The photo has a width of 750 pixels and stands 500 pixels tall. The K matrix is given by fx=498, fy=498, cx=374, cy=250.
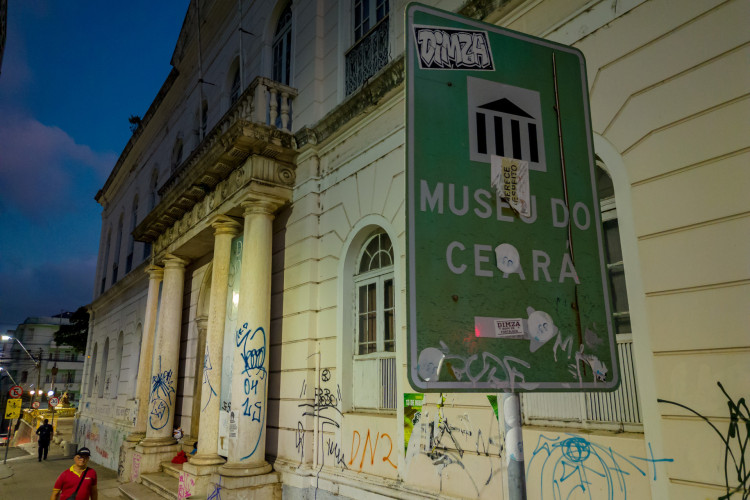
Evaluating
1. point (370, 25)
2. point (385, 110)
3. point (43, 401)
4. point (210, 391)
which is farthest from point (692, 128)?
point (43, 401)

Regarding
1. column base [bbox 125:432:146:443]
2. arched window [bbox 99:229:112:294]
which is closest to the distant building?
arched window [bbox 99:229:112:294]

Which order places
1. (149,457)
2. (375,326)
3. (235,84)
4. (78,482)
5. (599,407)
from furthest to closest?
(235,84) → (149,457) → (375,326) → (78,482) → (599,407)

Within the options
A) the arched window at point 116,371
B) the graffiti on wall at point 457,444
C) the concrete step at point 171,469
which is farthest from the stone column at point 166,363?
the graffiti on wall at point 457,444

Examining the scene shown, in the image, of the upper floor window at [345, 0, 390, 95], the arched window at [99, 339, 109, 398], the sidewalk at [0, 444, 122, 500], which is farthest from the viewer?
the arched window at [99, 339, 109, 398]

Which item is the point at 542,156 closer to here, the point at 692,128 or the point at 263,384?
the point at 692,128

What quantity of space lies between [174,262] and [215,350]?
4.40 m

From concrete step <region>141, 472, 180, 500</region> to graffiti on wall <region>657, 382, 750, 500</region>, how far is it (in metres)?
8.80

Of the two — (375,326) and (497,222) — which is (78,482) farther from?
(497,222)

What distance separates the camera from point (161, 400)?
11.6m

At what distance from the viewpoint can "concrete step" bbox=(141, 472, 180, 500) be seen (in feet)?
30.6

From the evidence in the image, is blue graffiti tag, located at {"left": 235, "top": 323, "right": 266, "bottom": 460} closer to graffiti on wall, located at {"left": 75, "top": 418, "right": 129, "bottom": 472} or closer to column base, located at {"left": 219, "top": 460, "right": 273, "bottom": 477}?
column base, located at {"left": 219, "top": 460, "right": 273, "bottom": 477}

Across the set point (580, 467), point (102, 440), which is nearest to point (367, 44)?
point (580, 467)

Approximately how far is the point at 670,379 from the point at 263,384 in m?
5.82

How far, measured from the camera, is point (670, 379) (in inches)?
143
